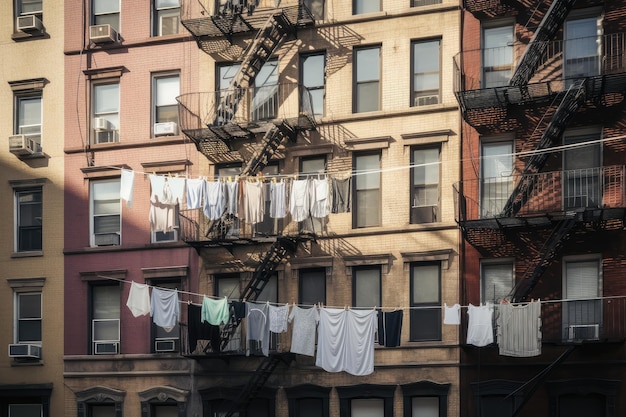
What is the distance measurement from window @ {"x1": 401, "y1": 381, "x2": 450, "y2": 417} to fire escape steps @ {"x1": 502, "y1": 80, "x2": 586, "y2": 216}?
221 inches

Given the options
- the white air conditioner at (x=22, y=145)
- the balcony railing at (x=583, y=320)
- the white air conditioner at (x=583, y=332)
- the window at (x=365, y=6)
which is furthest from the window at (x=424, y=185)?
the white air conditioner at (x=22, y=145)

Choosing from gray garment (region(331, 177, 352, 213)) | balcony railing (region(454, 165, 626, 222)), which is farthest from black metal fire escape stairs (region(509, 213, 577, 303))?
gray garment (region(331, 177, 352, 213))

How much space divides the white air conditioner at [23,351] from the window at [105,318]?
2071 mm

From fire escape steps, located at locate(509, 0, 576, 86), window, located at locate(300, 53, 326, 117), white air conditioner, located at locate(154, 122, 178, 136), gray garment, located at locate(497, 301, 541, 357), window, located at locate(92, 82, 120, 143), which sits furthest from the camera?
window, located at locate(92, 82, 120, 143)

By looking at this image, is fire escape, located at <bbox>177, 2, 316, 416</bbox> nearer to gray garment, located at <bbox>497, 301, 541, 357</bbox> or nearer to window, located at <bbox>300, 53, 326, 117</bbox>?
window, located at <bbox>300, 53, 326, 117</bbox>

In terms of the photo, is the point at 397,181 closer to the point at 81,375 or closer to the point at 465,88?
the point at 465,88

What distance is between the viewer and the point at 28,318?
114 feet

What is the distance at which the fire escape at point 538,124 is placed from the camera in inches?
1079

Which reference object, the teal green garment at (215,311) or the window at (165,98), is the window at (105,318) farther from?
the window at (165,98)

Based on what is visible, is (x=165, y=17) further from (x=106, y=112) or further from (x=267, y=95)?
(x=267, y=95)

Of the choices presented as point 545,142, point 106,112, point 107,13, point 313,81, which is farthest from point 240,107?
point 545,142

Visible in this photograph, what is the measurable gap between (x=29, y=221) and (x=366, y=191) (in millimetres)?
12529

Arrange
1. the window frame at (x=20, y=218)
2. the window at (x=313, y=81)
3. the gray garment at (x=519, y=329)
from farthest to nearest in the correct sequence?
the window frame at (x=20, y=218) < the window at (x=313, y=81) < the gray garment at (x=519, y=329)

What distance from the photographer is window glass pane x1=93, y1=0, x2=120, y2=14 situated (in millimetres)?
34938
